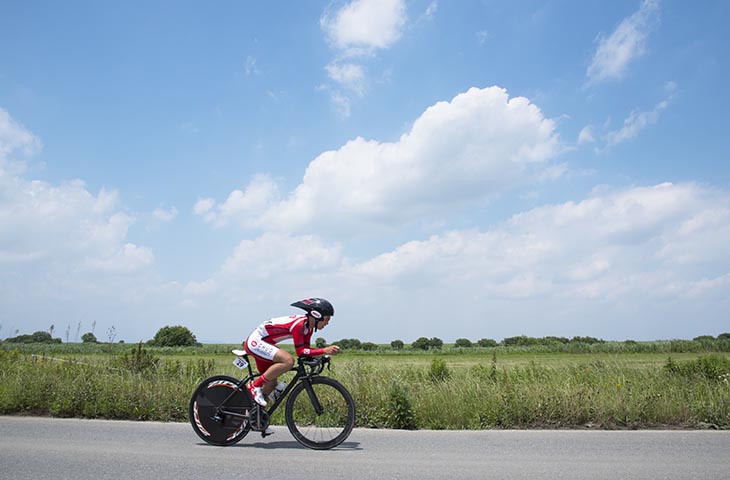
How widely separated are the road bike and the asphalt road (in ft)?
0.69

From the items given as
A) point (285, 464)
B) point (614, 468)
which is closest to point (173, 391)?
point (285, 464)

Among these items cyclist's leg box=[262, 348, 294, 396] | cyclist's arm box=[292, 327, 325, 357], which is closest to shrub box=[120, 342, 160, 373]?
cyclist's leg box=[262, 348, 294, 396]

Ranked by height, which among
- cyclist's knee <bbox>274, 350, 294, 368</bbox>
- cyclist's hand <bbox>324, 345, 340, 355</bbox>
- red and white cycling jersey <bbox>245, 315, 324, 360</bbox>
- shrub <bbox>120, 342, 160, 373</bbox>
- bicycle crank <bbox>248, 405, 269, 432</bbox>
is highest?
red and white cycling jersey <bbox>245, 315, 324, 360</bbox>

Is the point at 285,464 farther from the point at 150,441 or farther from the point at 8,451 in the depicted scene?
the point at 8,451

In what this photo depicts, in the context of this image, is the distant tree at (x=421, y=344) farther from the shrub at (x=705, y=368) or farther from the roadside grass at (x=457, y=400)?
the roadside grass at (x=457, y=400)

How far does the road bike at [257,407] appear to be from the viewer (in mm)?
6551

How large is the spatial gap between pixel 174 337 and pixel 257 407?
87.9m

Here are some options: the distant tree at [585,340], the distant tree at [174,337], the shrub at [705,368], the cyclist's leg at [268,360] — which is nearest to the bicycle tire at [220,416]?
the cyclist's leg at [268,360]

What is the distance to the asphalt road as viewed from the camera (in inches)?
200

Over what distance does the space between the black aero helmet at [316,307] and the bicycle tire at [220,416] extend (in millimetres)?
1498

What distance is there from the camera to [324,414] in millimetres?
6742

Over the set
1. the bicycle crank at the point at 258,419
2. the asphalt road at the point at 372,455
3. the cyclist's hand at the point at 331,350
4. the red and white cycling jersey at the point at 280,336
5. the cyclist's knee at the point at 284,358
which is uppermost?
the red and white cycling jersey at the point at 280,336

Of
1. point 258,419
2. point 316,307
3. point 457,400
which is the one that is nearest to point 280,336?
point 316,307

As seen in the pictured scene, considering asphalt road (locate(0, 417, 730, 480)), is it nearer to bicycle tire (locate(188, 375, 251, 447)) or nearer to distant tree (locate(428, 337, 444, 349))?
bicycle tire (locate(188, 375, 251, 447))
